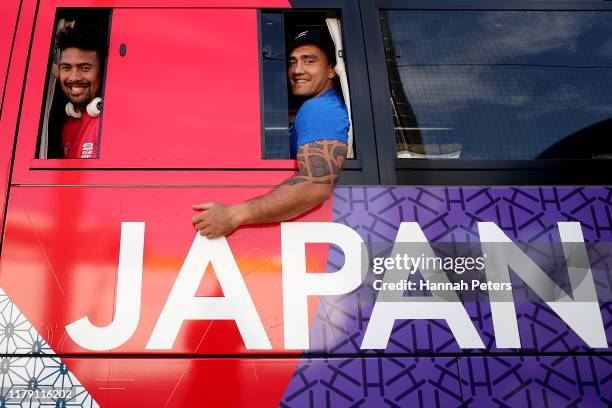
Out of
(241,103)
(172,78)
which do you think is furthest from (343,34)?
(172,78)

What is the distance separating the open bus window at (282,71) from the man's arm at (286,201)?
0.11 metres

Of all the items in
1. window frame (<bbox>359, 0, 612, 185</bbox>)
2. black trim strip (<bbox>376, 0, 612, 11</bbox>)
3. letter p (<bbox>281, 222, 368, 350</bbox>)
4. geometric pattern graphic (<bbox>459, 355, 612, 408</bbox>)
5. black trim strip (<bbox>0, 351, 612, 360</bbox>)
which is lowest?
geometric pattern graphic (<bbox>459, 355, 612, 408</bbox>)

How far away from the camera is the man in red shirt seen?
2100 mm

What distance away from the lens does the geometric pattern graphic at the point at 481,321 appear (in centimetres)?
170

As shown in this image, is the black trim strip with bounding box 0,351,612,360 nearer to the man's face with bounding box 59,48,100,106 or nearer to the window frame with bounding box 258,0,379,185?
the window frame with bounding box 258,0,379,185

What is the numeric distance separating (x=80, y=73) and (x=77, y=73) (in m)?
0.01

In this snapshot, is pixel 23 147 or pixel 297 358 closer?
pixel 297 358

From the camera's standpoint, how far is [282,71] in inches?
80.4

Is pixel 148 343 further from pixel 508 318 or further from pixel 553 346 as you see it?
pixel 553 346

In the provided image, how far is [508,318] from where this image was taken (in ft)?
5.80

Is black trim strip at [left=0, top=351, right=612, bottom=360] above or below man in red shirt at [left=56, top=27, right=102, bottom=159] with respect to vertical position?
below

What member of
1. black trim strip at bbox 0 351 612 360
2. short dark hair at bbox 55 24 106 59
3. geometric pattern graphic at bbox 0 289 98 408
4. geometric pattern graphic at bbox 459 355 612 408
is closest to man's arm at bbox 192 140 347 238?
black trim strip at bbox 0 351 612 360

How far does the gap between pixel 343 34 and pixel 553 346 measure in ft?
4.61

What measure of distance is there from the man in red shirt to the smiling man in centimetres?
69
